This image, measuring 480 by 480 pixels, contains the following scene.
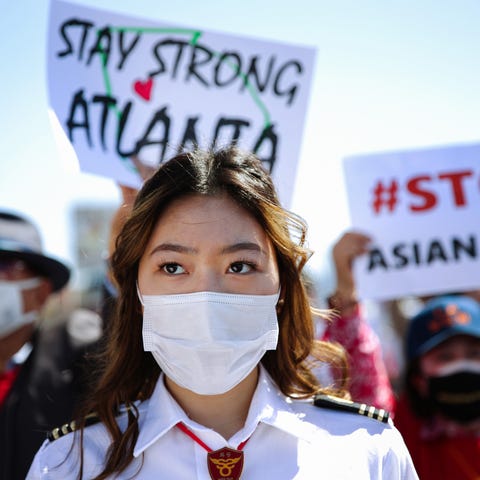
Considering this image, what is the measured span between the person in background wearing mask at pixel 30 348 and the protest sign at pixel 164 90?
25.5 inches

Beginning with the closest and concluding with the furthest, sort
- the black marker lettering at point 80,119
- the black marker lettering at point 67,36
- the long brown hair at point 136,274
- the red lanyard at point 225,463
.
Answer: the red lanyard at point 225,463, the long brown hair at point 136,274, the black marker lettering at point 80,119, the black marker lettering at point 67,36

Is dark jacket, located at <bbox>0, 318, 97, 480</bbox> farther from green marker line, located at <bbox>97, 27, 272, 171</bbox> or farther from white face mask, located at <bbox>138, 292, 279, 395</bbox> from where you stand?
green marker line, located at <bbox>97, 27, 272, 171</bbox>

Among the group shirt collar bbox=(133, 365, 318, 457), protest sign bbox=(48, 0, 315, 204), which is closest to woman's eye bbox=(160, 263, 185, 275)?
shirt collar bbox=(133, 365, 318, 457)

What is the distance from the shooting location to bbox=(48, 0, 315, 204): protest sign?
3.00m

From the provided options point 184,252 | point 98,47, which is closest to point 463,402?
point 184,252

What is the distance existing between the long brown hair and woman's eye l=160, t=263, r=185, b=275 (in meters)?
0.12

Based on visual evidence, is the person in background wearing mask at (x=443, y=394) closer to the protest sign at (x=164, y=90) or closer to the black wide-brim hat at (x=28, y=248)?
the protest sign at (x=164, y=90)

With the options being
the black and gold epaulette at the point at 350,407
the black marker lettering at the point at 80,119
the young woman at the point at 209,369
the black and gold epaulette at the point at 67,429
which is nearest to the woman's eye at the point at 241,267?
the young woman at the point at 209,369

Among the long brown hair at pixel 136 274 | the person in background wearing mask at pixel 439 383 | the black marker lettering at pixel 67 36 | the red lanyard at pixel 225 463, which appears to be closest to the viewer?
the red lanyard at pixel 225 463

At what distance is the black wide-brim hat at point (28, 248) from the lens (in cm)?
313

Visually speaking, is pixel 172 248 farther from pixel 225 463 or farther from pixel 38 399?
pixel 38 399

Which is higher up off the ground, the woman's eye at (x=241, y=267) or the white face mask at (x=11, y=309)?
the woman's eye at (x=241, y=267)

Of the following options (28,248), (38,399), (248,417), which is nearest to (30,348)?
(38,399)

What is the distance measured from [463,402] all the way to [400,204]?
3.81 feet
